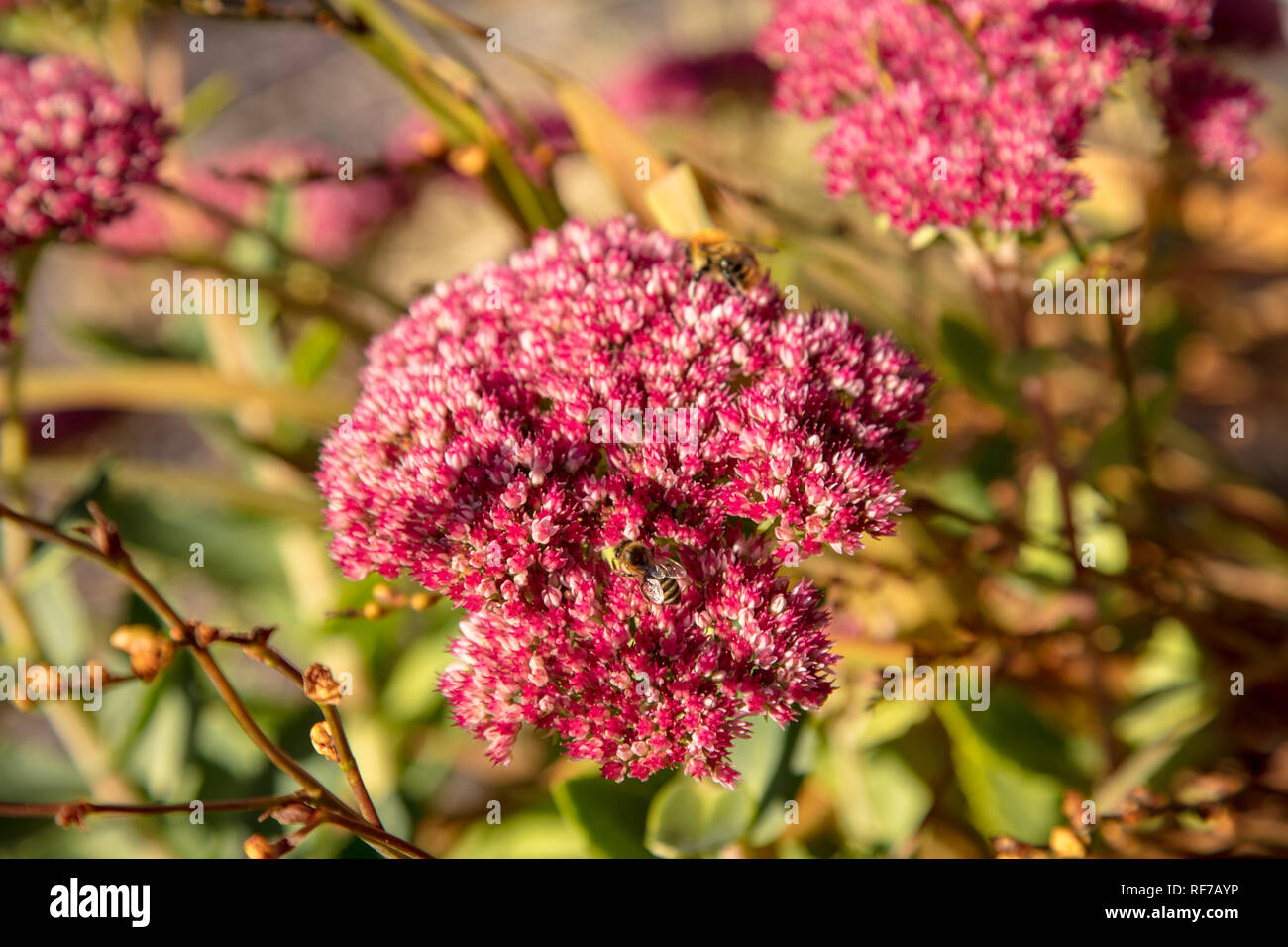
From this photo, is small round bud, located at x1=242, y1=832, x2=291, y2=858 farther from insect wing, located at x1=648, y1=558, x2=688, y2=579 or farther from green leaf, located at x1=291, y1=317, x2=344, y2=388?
green leaf, located at x1=291, y1=317, x2=344, y2=388

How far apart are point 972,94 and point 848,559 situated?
0.43 meters

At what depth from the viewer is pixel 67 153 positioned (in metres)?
Result: 0.78

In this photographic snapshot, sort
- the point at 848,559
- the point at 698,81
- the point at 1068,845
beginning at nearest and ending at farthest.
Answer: the point at 1068,845 → the point at 848,559 → the point at 698,81

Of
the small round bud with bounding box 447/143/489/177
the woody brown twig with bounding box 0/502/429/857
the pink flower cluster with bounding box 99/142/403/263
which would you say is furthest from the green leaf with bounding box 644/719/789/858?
the pink flower cluster with bounding box 99/142/403/263

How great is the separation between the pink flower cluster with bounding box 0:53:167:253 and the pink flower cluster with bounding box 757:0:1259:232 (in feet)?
1.88

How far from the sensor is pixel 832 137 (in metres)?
0.72

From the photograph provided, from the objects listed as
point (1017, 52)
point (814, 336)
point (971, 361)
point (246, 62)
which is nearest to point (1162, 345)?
point (971, 361)

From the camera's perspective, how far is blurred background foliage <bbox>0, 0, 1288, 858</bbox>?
0.79 metres

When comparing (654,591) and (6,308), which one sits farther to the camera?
(6,308)

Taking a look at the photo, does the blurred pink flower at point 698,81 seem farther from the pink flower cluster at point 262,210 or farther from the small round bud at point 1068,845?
the small round bud at point 1068,845

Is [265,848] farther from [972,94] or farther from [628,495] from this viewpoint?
[972,94]

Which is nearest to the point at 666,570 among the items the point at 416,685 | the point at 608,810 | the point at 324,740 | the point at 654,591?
the point at 654,591
